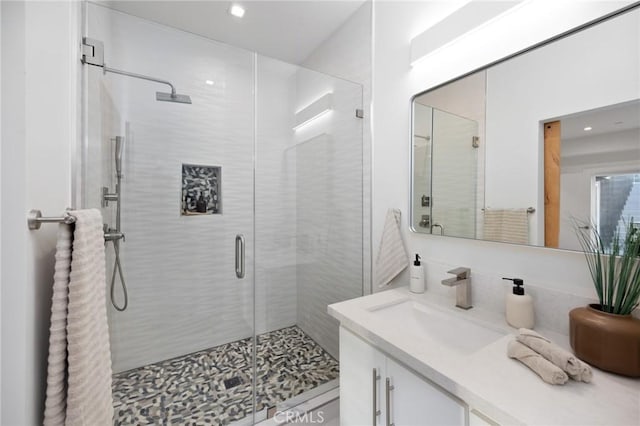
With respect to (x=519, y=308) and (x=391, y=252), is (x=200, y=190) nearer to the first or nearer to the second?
(x=391, y=252)

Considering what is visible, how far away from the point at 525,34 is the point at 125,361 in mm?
2644

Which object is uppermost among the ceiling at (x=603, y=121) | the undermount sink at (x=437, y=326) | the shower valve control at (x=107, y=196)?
the ceiling at (x=603, y=121)

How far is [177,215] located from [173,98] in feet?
2.42

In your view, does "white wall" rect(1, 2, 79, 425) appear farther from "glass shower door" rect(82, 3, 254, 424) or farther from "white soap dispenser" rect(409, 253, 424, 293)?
"white soap dispenser" rect(409, 253, 424, 293)

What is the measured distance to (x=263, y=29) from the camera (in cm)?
199

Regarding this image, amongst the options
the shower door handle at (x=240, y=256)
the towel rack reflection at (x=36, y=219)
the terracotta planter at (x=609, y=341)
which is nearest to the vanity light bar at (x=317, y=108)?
the shower door handle at (x=240, y=256)

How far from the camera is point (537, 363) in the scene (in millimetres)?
671

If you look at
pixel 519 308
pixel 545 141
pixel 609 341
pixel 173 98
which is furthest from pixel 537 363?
pixel 173 98

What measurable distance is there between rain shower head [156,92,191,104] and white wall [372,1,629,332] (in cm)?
123

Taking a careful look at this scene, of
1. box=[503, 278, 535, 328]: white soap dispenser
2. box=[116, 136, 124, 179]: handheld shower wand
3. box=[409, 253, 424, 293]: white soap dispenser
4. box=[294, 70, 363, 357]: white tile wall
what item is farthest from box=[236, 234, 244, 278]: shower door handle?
box=[503, 278, 535, 328]: white soap dispenser

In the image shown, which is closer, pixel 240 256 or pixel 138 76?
pixel 138 76

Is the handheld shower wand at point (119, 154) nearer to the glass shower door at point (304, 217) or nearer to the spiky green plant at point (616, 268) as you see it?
the glass shower door at point (304, 217)

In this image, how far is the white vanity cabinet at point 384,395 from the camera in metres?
0.71

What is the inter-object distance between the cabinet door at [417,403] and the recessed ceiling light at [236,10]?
2251 mm
